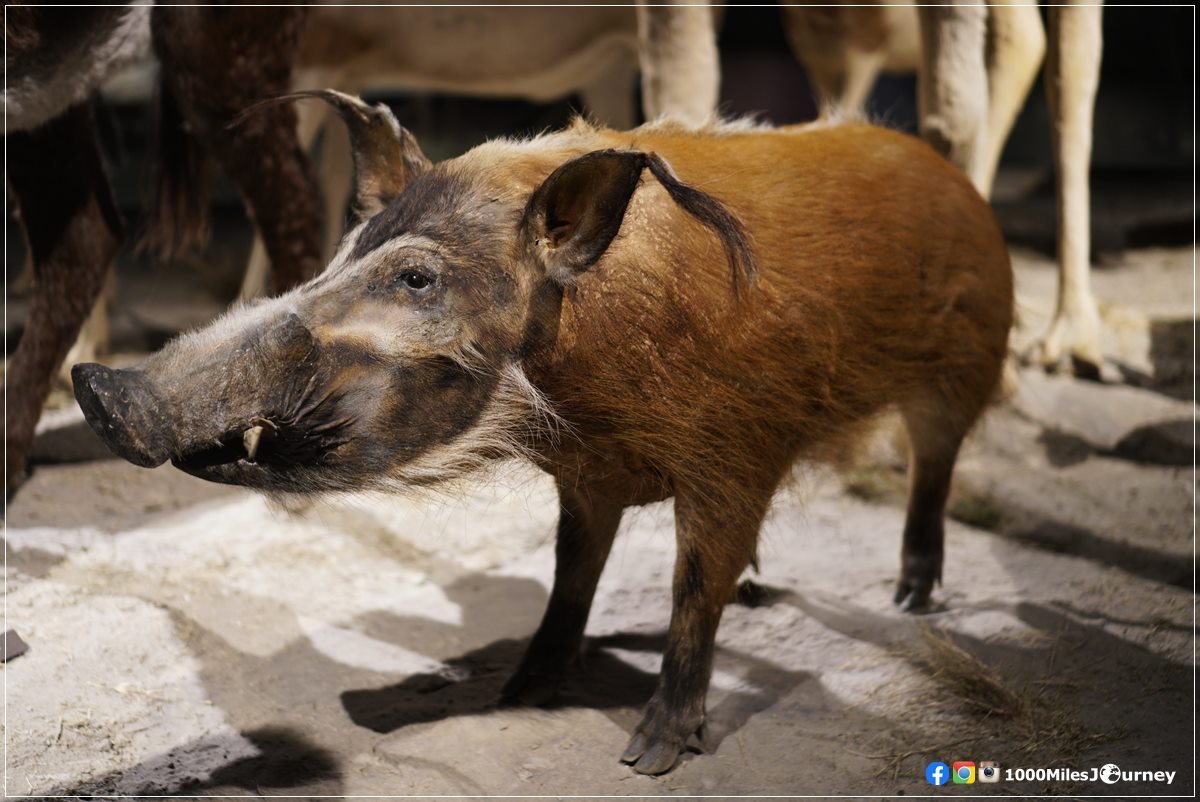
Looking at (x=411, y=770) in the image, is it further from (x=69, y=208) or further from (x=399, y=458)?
(x=69, y=208)

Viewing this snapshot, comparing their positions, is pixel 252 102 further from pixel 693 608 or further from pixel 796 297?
pixel 693 608

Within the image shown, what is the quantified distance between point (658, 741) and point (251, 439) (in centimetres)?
98

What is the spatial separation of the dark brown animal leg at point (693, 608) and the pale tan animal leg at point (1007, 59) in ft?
7.20

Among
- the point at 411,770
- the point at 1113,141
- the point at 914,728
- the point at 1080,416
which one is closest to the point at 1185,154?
the point at 1113,141

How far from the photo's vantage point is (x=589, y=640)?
2998 mm

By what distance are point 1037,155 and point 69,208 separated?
6.69 meters

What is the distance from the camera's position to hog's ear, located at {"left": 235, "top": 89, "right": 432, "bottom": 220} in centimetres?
234

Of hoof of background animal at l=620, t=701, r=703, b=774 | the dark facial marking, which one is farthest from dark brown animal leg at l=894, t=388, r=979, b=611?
the dark facial marking

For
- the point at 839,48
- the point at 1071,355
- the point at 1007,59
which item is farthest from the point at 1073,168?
the point at 839,48

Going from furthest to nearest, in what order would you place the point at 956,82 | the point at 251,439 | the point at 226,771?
the point at 956,82 → the point at 226,771 → the point at 251,439

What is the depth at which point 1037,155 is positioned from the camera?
27.4 feet

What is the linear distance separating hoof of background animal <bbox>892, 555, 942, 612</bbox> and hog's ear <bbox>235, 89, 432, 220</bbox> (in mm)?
1607

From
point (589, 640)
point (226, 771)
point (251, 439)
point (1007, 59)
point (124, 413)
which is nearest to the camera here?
point (124, 413)

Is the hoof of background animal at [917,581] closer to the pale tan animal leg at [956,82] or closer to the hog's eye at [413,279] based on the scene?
the pale tan animal leg at [956,82]
